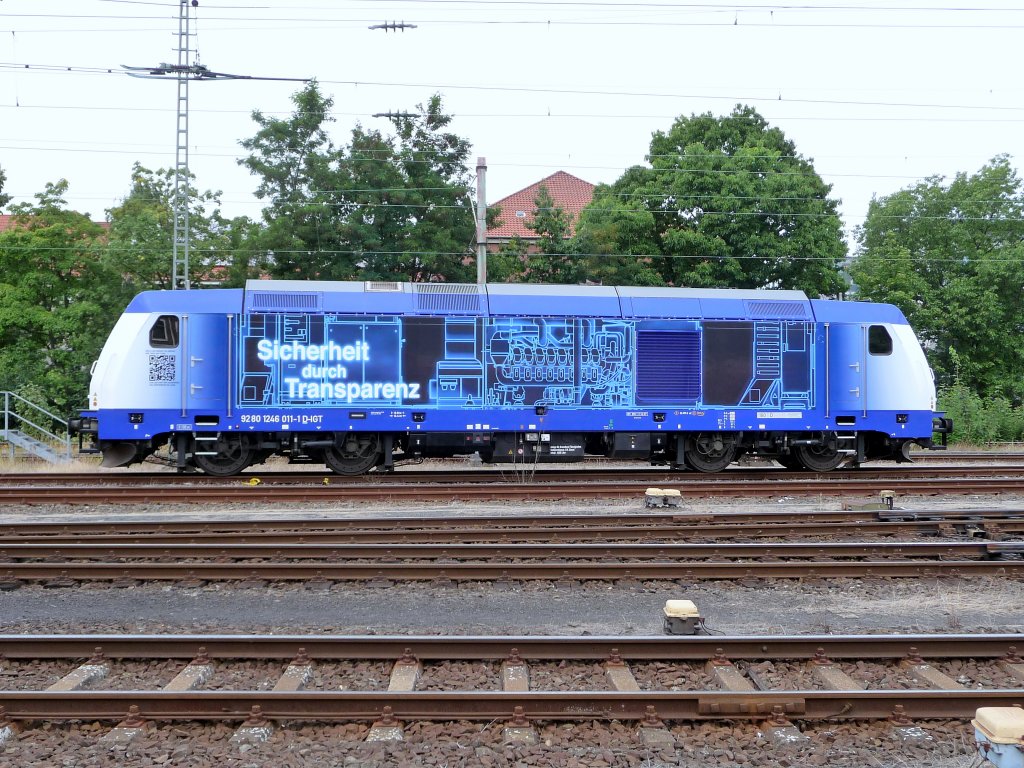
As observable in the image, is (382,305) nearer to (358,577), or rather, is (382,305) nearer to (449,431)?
(449,431)

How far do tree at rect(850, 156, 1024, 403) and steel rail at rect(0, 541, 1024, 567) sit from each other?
24037 mm

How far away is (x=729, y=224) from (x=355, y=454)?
20.0 metres

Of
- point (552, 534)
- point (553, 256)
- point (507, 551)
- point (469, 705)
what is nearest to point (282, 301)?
point (552, 534)

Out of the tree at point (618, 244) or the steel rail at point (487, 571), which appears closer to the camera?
the steel rail at point (487, 571)

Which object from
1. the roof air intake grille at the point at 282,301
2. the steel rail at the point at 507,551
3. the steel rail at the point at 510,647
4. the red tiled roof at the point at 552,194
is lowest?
the steel rail at the point at 510,647

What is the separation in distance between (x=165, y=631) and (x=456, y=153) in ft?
85.1

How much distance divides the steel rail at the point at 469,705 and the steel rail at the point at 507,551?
12.9 feet

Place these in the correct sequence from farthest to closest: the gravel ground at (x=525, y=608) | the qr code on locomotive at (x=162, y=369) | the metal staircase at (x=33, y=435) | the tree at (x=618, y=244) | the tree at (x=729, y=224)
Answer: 1. the tree at (x=729, y=224)
2. the tree at (x=618, y=244)
3. the metal staircase at (x=33, y=435)
4. the qr code on locomotive at (x=162, y=369)
5. the gravel ground at (x=525, y=608)

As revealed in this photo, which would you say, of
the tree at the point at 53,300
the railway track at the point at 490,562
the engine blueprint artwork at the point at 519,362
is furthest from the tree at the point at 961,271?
the tree at the point at 53,300

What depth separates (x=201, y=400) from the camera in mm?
15094

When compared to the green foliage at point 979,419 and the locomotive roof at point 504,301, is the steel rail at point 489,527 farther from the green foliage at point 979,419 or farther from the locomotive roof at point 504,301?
the green foliage at point 979,419

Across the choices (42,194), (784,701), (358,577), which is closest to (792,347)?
(358,577)

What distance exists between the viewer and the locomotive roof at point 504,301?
15297mm

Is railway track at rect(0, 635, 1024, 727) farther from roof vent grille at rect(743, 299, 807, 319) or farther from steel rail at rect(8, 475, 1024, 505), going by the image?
roof vent grille at rect(743, 299, 807, 319)
